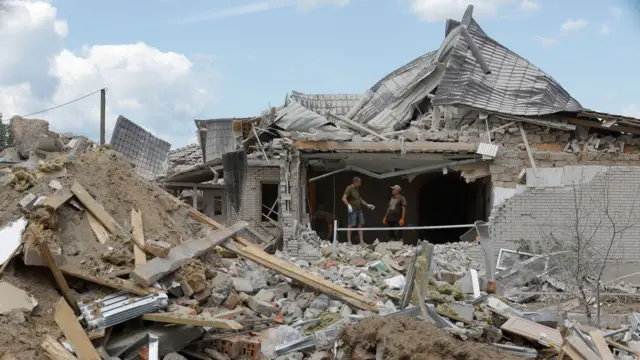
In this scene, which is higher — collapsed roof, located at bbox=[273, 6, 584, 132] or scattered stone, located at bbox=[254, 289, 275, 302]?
collapsed roof, located at bbox=[273, 6, 584, 132]

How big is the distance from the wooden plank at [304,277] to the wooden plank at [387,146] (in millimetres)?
4361

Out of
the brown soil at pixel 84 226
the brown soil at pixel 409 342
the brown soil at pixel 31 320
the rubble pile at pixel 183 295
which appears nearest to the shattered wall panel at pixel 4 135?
the rubble pile at pixel 183 295

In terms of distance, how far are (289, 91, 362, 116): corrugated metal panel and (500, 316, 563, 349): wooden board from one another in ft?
33.6

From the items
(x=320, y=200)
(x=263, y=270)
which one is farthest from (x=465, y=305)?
(x=320, y=200)

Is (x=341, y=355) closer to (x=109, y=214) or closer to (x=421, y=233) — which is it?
(x=109, y=214)

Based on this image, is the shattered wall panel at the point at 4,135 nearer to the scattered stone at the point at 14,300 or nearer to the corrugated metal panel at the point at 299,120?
the corrugated metal panel at the point at 299,120

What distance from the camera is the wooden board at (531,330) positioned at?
23.7 feet

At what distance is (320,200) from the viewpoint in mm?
16984

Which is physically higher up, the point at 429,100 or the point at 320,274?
the point at 429,100

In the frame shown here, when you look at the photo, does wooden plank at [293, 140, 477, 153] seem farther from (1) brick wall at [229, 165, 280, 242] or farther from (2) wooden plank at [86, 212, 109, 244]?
(2) wooden plank at [86, 212, 109, 244]

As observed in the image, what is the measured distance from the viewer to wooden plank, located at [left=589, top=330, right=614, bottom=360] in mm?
6561

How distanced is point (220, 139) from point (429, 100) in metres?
8.82

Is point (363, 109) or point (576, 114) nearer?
point (576, 114)

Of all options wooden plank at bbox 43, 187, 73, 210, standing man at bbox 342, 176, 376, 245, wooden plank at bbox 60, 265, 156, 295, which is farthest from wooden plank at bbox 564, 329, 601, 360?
standing man at bbox 342, 176, 376, 245
